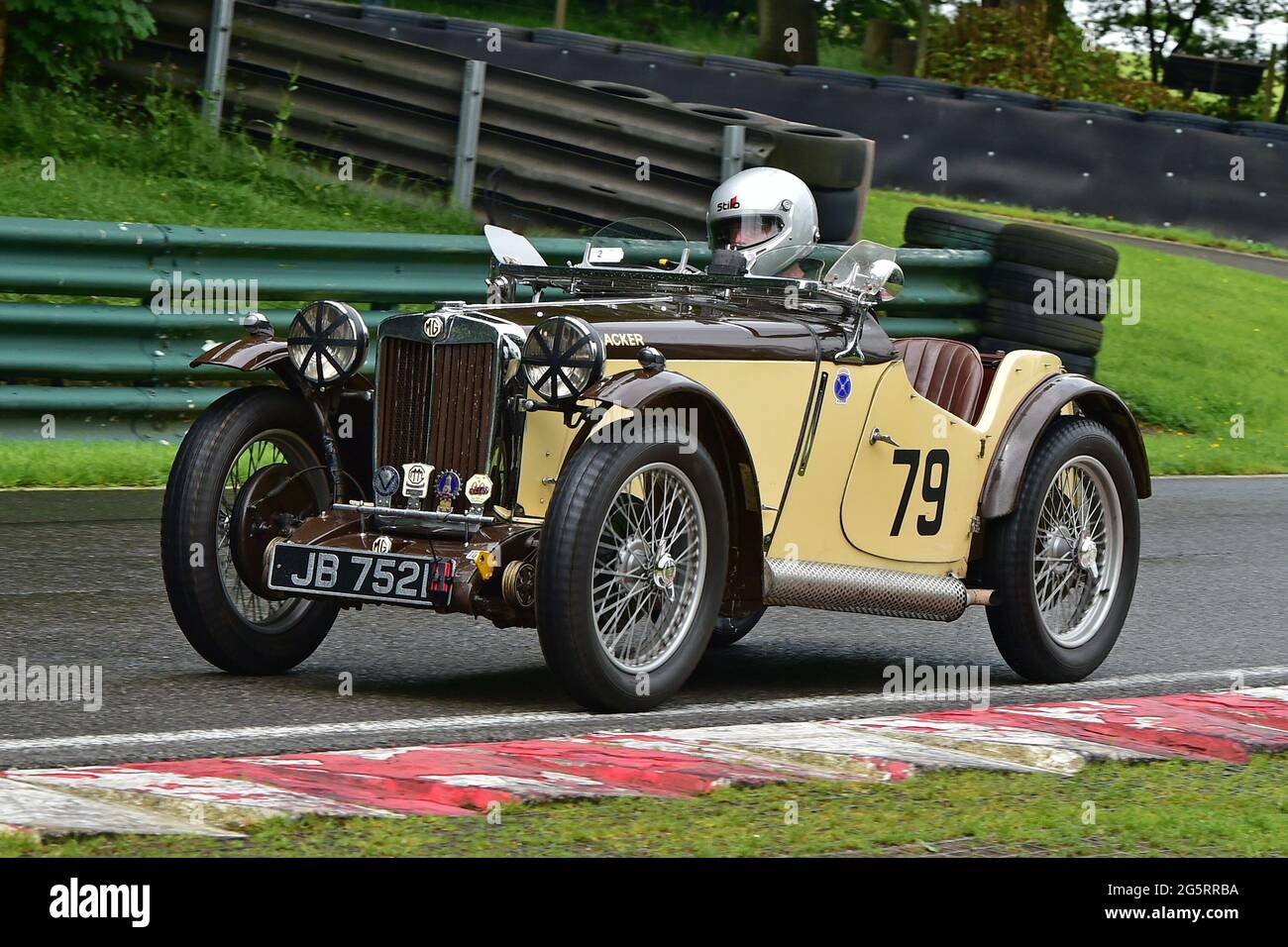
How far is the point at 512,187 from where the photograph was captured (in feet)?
48.3

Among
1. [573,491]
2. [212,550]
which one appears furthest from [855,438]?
[212,550]

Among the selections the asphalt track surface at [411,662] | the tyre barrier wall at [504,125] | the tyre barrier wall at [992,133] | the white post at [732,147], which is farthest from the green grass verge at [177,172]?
the tyre barrier wall at [992,133]

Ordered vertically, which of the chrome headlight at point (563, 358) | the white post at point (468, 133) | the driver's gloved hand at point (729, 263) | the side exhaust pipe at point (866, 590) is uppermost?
the white post at point (468, 133)

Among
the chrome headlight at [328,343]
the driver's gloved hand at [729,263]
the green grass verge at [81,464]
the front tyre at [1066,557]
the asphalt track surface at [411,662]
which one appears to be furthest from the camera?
the green grass verge at [81,464]

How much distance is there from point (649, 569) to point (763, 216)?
6.13ft

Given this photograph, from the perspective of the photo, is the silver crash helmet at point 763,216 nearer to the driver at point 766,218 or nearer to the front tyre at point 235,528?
the driver at point 766,218

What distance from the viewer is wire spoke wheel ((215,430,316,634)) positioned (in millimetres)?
6023

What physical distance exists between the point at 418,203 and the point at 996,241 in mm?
4165

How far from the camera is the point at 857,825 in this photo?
4527mm

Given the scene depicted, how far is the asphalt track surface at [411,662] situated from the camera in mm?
5332

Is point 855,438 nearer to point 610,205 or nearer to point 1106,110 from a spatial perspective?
point 610,205

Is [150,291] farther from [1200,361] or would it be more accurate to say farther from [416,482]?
[1200,361]

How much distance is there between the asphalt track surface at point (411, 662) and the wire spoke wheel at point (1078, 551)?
0.24 m

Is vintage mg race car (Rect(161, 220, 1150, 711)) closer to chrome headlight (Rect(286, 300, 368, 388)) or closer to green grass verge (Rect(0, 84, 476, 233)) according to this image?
chrome headlight (Rect(286, 300, 368, 388))
